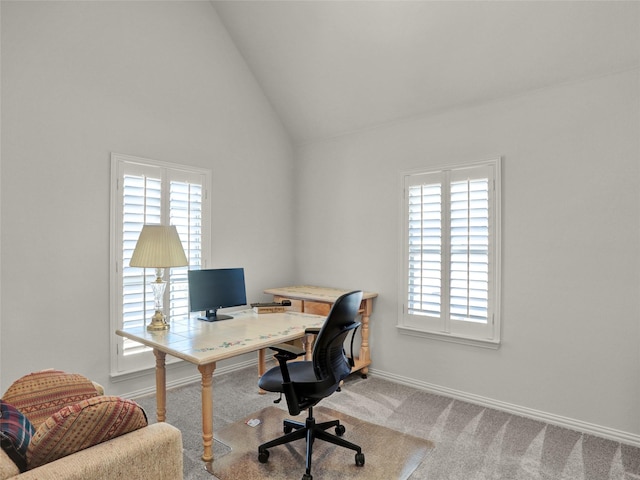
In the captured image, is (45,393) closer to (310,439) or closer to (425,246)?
(310,439)

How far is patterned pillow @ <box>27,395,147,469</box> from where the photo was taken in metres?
1.24

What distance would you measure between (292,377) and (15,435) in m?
1.42

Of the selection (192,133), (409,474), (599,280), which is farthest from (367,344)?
(192,133)

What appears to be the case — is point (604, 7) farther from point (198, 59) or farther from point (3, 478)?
point (3, 478)

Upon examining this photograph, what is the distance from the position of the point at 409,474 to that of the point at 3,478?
6.45 ft

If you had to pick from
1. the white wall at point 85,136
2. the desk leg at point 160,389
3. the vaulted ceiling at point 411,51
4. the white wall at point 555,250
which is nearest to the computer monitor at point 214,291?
the desk leg at point 160,389

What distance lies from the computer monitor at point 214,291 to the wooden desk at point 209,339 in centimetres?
12

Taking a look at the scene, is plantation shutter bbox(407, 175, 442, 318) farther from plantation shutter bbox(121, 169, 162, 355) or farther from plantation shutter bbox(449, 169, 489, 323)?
plantation shutter bbox(121, 169, 162, 355)

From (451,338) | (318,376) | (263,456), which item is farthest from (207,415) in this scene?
(451,338)

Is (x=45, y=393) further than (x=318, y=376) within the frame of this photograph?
No

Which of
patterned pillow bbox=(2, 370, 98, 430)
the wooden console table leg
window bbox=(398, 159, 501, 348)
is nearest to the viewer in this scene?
patterned pillow bbox=(2, 370, 98, 430)

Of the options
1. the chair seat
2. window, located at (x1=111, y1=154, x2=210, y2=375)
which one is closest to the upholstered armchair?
the chair seat

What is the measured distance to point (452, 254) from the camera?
339 centimetres

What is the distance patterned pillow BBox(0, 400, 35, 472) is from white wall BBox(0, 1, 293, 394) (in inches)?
62.7
